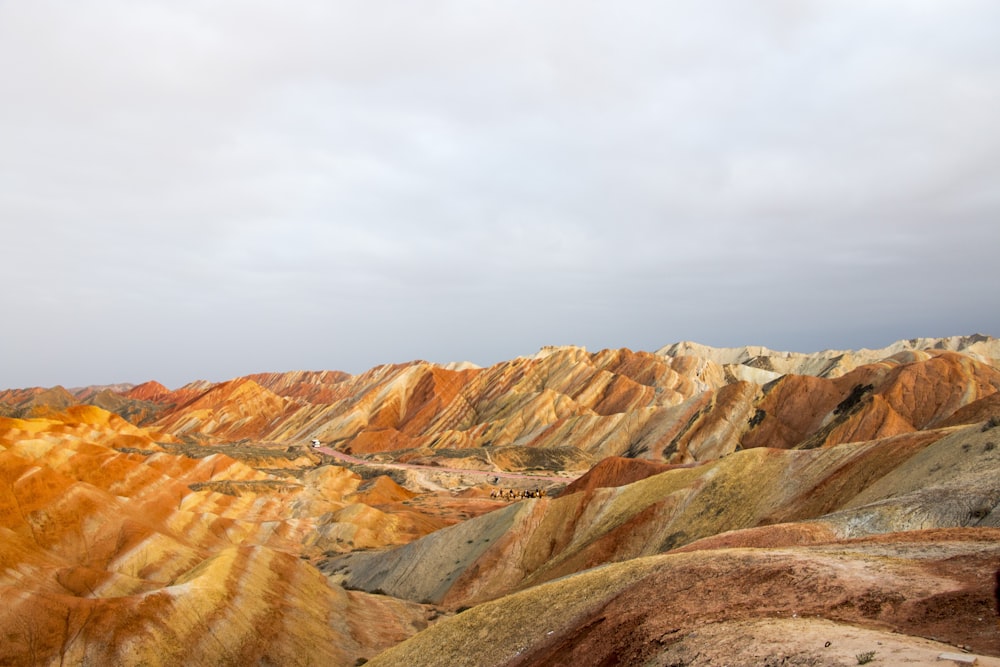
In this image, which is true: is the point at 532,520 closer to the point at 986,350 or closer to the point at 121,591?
the point at 121,591

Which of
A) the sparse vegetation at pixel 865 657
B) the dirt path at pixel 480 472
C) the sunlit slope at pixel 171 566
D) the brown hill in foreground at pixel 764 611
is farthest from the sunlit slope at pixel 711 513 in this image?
the dirt path at pixel 480 472

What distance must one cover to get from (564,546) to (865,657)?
37858 mm

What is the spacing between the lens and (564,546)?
46.2m

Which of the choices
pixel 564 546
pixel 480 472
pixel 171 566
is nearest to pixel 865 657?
pixel 564 546

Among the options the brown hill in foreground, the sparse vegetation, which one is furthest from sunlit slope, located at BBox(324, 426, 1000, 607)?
the sparse vegetation

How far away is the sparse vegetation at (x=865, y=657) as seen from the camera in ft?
32.2

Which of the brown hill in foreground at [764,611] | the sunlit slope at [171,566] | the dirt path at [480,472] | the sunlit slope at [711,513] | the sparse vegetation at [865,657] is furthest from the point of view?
the dirt path at [480,472]

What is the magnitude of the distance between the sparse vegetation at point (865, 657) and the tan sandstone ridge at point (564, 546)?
119mm

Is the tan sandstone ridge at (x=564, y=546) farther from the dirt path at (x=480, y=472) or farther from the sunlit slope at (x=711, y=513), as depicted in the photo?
the dirt path at (x=480, y=472)

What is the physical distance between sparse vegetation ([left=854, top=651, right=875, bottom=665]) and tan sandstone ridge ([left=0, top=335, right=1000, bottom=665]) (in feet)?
0.39

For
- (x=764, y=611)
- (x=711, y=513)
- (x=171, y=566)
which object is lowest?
(x=171, y=566)

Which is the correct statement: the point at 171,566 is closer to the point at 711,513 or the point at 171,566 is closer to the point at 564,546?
the point at 564,546

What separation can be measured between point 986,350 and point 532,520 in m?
170

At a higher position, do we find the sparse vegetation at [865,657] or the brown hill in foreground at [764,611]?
the sparse vegetation at [865,657]
